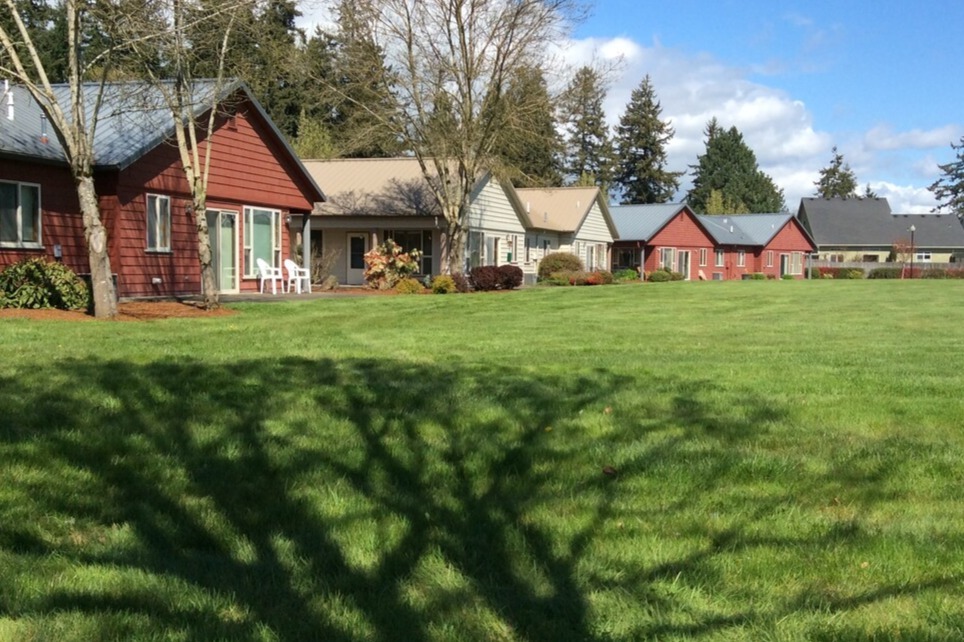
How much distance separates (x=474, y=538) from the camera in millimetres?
4195

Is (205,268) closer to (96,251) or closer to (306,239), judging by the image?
(96,251)

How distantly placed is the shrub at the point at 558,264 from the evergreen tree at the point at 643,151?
52.2 m

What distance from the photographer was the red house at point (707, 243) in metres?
54.0

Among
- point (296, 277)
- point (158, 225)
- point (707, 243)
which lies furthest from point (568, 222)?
point (158, 225)

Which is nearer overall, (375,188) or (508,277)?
(508,277)

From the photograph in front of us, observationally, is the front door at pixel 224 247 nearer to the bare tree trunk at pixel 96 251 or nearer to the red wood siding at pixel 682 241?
the bare tree trunk at pixel 96 251

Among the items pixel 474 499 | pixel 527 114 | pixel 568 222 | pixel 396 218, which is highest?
pixel 527 114

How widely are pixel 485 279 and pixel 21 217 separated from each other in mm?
13958

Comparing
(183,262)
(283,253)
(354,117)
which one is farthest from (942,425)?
(354,117)

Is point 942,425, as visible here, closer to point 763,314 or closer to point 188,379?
point 188,379

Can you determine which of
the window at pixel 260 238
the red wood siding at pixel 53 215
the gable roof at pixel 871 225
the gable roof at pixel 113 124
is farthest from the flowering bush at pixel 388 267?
the gable roof at pixel 871 225

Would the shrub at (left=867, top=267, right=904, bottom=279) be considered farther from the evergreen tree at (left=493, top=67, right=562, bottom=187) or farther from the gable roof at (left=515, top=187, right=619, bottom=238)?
the evergreen tree at (left=493, top=67, right=562, bottom=187)

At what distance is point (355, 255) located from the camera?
34000 millimetres

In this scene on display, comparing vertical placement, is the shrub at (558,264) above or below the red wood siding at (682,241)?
below
